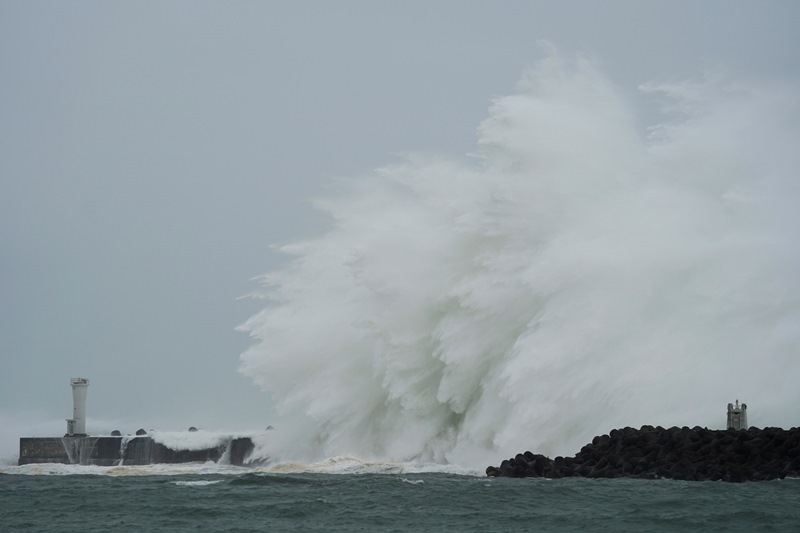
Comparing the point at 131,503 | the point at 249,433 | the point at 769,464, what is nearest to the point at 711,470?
the point at 769,464

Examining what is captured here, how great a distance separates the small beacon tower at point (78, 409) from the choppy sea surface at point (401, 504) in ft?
26.5

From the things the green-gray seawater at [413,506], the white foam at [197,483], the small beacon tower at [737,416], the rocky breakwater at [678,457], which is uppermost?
the small beacon tower at [737,416]

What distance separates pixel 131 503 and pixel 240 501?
5.81 ft

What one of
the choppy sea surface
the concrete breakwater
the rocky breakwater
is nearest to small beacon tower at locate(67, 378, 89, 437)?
the concrete breakwater

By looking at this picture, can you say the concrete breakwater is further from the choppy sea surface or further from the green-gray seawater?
the green-gray seawater

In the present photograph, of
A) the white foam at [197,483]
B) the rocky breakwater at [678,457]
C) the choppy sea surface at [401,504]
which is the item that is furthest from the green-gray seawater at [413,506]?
the rocky breakwater at [678,457]

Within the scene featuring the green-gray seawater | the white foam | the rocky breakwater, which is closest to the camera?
the green-gray seawater

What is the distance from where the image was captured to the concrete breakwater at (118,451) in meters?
29.3

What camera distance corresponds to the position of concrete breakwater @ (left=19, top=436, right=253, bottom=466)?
29344mm

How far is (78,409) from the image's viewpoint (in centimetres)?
3175

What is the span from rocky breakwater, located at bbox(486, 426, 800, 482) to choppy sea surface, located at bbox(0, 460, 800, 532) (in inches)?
25.4

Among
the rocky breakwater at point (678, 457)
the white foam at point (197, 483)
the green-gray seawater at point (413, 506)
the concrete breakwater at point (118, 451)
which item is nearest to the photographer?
the green-gray seawater at point (413, 506)

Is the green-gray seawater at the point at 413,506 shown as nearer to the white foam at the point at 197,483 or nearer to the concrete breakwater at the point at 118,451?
the white foam at the point at 197,483

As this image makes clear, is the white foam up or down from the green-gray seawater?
up
